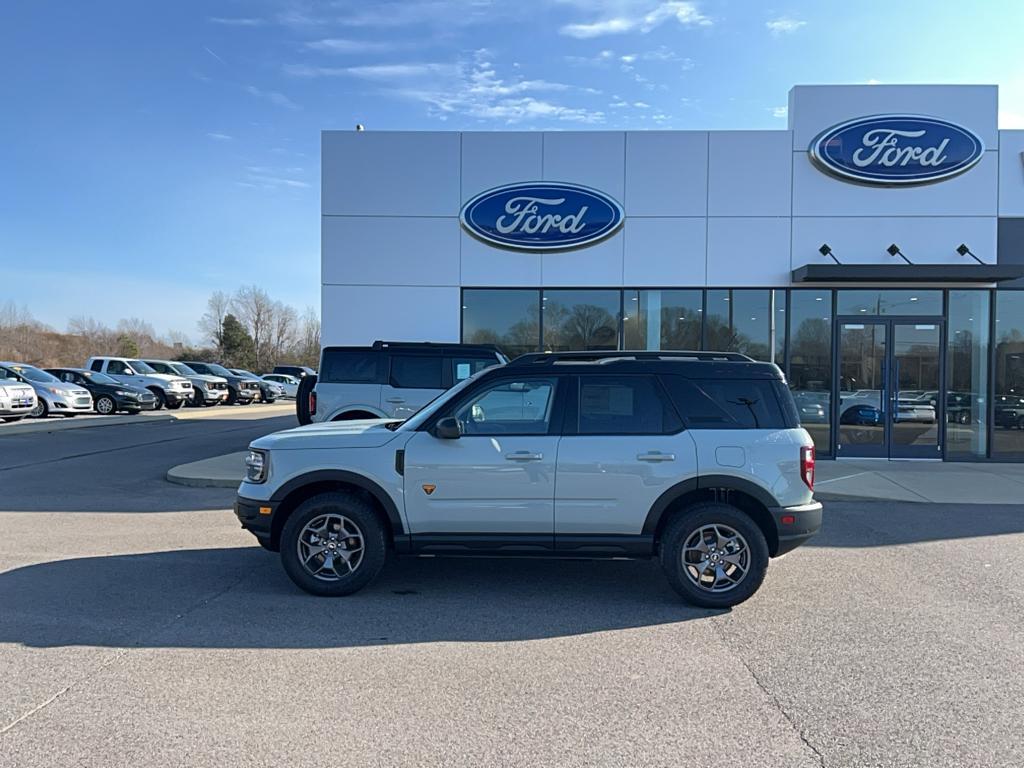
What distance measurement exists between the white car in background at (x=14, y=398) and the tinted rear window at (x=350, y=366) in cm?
1371

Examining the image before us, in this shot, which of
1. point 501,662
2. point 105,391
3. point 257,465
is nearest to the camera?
point 501,662

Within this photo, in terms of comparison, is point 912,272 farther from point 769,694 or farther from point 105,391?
point 105,391

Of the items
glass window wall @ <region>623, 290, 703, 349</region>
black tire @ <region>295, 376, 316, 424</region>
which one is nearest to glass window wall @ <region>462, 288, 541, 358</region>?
glass window wall @ <region>623, 290, 703, 349</region>

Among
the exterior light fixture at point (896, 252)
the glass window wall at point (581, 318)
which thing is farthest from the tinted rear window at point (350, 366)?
the exterior light fixture at point (896, 252)

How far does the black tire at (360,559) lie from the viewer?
5430 millimetres

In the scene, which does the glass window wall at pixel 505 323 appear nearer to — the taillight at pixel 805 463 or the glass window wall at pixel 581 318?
the glass window wall at pixel 581 318

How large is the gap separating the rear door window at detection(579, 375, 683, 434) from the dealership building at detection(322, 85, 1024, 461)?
864 centimetres

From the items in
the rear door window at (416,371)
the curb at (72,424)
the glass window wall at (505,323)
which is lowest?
the curb at (72,424)

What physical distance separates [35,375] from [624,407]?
76.8 feet

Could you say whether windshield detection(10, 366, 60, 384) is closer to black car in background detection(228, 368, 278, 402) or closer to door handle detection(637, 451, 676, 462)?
black car in background detection(228, 368, 278, 402)

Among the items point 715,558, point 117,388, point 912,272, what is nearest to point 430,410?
point 715,558

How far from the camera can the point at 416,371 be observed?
11539 millimetres

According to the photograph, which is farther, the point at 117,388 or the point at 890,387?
the point at 117,388

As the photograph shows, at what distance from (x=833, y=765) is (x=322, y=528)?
3.78 m
